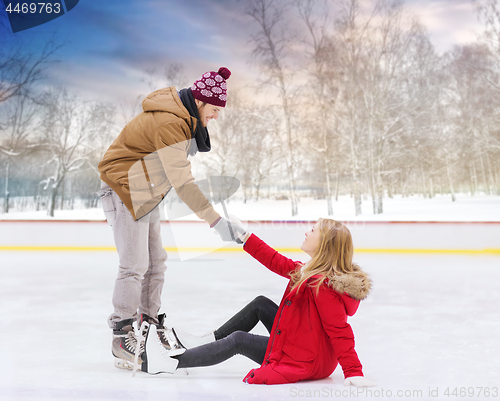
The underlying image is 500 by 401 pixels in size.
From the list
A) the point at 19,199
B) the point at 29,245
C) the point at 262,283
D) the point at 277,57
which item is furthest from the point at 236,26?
the point at 262,283

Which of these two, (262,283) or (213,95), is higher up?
(213,95)

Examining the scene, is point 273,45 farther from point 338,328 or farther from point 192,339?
point 338,328

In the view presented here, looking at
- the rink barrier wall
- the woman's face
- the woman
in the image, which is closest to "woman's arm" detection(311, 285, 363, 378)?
the woman

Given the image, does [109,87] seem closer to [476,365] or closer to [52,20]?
[52,20]

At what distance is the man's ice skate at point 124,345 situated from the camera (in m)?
1.46

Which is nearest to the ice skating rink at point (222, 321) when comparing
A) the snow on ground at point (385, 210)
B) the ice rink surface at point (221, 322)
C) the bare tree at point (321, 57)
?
the ice rink surface at point (221, 322)

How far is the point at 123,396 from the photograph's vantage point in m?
1.20

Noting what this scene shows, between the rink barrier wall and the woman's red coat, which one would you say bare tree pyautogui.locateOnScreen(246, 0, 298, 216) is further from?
the woman's red coat

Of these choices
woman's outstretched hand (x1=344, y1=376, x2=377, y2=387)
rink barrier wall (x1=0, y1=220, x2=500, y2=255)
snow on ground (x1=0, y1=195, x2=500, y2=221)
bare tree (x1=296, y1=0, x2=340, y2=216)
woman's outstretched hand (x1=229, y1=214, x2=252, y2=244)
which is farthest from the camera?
bare tree (x1=296, y1=0, x2=340, y2=216)

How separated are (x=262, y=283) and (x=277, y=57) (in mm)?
6153

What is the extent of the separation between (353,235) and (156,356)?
3705 millimetres

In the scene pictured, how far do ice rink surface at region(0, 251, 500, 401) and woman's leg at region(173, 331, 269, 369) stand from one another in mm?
60

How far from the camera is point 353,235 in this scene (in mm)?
4820

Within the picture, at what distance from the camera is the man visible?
132 cm
